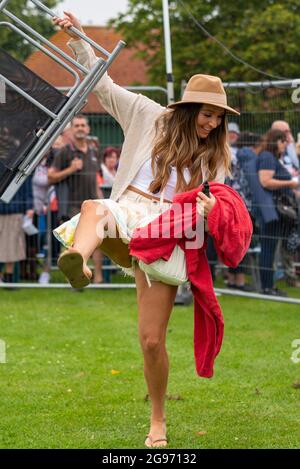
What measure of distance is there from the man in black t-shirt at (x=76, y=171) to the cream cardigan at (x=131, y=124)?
6.25 meters

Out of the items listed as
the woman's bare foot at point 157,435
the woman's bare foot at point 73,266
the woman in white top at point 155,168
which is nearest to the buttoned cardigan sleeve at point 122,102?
the woman in white top at point 155,168

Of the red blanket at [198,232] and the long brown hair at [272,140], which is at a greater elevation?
the long brown hair at [272,140]

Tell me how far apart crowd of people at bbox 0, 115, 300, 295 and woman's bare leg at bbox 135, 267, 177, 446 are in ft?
18.4

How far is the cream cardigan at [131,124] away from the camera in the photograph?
5.71m

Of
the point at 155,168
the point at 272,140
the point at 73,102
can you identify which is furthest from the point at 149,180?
the point at 272,140

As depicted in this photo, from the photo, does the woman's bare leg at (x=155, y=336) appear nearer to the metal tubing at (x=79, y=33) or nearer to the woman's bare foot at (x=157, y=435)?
the woman's bare foot at (x=157, y=435)

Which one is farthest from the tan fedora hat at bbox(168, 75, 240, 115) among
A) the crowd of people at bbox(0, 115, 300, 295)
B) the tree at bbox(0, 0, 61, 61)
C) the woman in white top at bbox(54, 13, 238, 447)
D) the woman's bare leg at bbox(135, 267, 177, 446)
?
the tree at bbox(0, 0, 61, 61)

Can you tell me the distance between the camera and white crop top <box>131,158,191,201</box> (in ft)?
18.6

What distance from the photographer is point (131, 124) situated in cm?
578

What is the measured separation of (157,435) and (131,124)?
5.89ft

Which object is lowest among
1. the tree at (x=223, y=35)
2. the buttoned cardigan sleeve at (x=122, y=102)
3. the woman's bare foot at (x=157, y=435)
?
the woman's bare foot at (x=157, y=435)

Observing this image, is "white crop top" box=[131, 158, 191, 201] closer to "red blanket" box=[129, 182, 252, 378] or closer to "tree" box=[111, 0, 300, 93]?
"red blanket" box=[129, 182, 252, 378]

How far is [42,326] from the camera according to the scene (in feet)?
32.1
